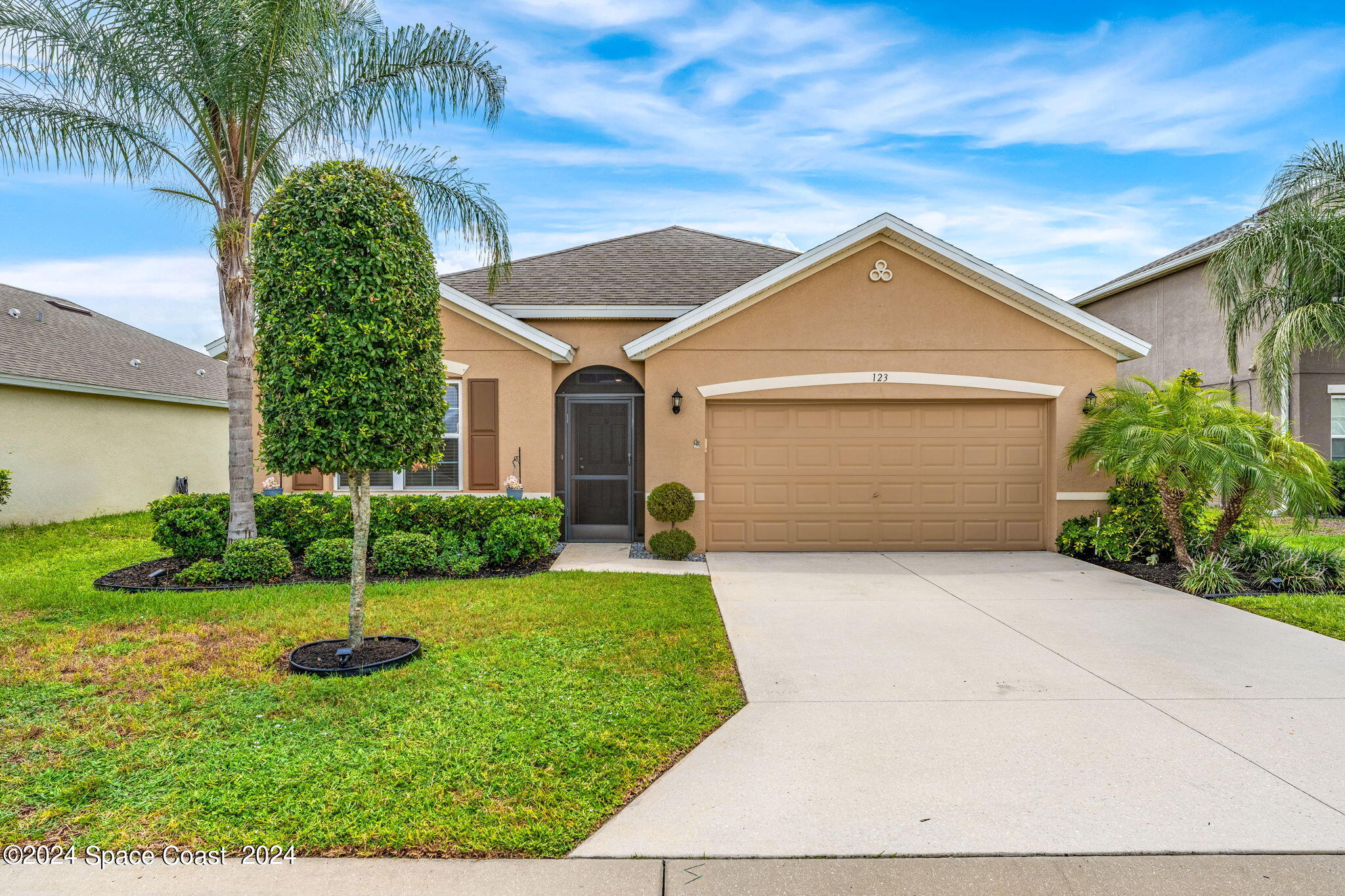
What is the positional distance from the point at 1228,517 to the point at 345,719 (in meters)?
10.1

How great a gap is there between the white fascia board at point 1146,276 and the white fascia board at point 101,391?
63.7 feet

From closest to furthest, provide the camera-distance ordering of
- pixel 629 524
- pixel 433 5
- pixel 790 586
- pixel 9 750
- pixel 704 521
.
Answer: pixel 9 750
pixel 790 586
pixel 433 5
pixel 704 521
pixel 629 524

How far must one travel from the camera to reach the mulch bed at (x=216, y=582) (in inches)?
308

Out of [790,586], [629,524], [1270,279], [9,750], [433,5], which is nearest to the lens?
[9,750]

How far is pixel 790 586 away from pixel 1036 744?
426 centimetres

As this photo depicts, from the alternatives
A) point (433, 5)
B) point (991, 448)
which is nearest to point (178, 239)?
point (433, 5)

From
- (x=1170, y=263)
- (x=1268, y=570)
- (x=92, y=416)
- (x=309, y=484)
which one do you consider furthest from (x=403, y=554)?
(x=1170, y=263)

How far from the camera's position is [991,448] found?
1054cm

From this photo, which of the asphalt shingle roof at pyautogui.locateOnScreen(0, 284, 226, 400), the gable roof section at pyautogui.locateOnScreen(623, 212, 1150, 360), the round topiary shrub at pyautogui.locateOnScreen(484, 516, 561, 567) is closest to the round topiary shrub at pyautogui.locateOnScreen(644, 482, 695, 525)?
the round topiary shrub at pyautogui.locateOnScreen(484, 516, 561, 567)

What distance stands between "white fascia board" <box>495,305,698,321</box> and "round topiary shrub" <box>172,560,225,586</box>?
5556 millimetres

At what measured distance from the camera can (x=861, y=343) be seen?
10344mm

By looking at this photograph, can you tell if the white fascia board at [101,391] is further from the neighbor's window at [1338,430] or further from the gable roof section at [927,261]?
the neighbor's window at [1338,430]

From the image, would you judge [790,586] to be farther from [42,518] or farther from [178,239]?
[42,518]

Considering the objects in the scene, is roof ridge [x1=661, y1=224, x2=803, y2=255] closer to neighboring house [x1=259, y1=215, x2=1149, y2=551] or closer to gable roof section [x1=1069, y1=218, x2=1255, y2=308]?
neighboring house [x1=259, y1=215, x2=1149, y2=551]
